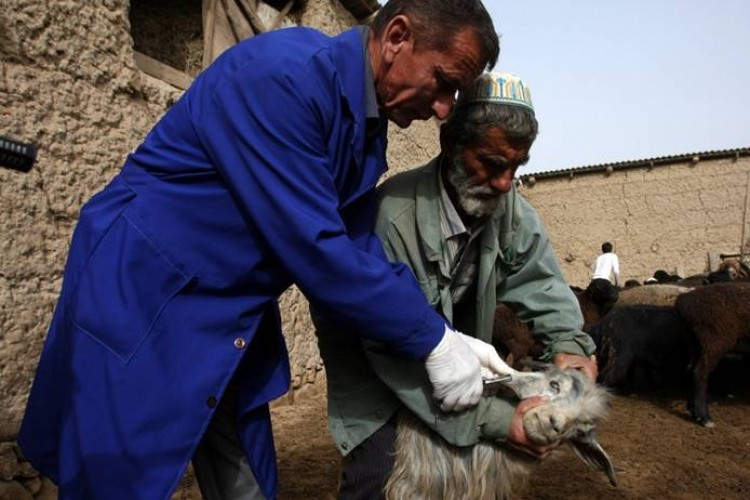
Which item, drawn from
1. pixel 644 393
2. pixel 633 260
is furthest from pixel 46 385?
pixel 633 260

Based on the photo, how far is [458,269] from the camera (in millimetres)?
2076

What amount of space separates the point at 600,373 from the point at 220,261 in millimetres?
6700

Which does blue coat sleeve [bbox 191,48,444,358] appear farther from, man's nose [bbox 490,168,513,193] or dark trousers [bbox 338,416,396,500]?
man's nose [bbox 490,168,513,193]

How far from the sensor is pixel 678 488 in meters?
3.92

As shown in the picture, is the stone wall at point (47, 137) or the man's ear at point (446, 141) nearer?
the man's ear at point (446, 141)

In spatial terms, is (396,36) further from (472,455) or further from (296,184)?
(472,455)

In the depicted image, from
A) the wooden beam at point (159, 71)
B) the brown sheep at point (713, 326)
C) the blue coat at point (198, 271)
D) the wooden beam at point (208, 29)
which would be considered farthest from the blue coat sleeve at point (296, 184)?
the brown sheep at point (713, 326)

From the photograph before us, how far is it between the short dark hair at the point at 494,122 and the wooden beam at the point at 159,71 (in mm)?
2892

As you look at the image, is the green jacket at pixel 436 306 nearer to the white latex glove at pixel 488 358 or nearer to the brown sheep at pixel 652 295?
the white latex glove at pixel 488 358

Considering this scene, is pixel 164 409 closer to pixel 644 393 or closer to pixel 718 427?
pixel 718 427

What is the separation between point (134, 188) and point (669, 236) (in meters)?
20.7

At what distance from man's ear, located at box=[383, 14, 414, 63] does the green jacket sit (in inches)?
19.9

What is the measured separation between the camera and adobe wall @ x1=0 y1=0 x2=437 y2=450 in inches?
112

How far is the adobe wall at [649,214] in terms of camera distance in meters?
18.7
